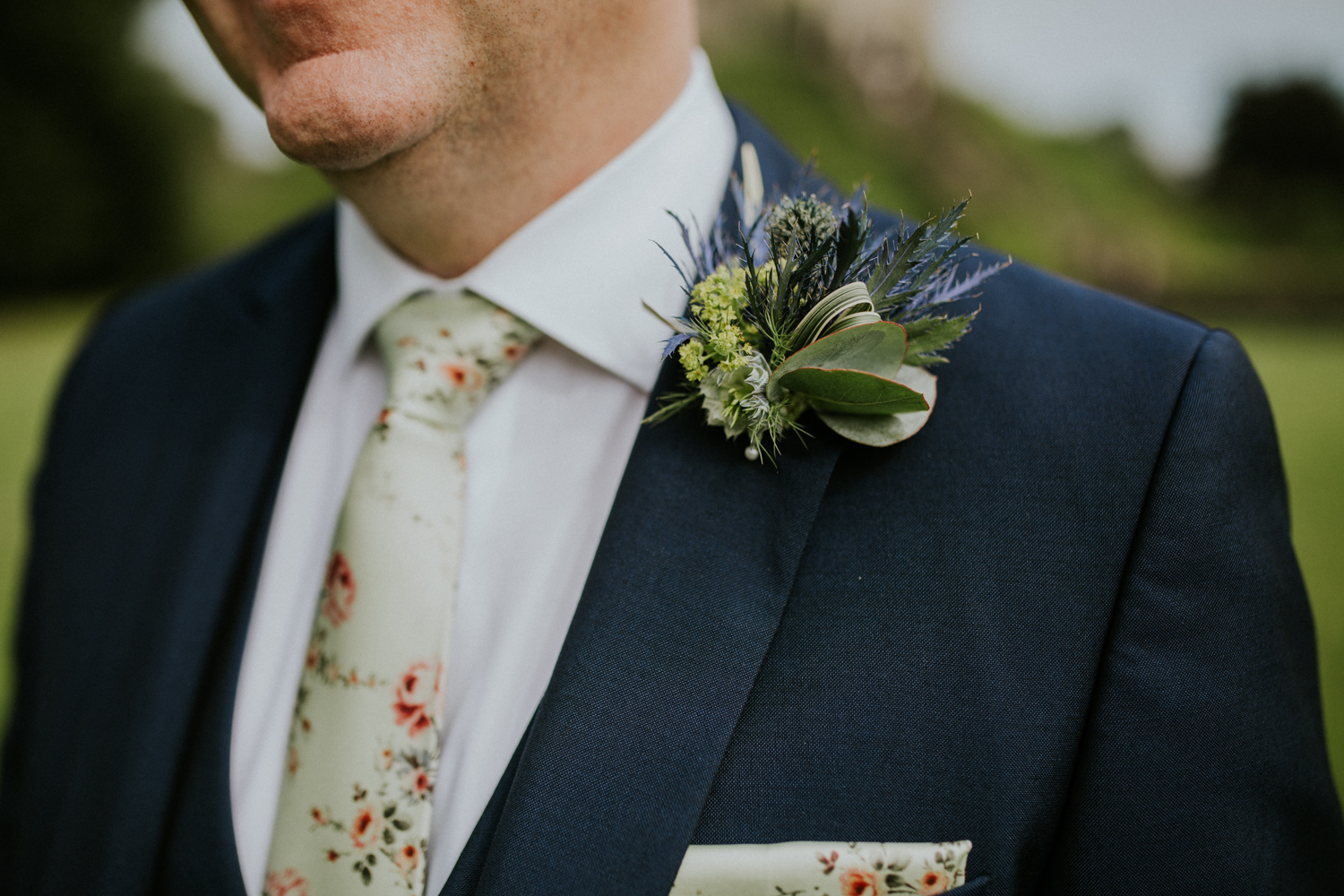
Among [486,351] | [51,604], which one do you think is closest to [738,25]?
[486,351]

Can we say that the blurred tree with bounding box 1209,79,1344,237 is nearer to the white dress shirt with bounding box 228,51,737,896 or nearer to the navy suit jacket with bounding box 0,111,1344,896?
the navy suit jacket with bounding box 0,111,1344,896

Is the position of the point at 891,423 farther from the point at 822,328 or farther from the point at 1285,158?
the point at 1285,158

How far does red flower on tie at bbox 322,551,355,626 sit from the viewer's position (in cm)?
103

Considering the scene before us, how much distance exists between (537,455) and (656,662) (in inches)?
14.2

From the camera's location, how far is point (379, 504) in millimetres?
1058

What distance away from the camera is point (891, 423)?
2.96ft

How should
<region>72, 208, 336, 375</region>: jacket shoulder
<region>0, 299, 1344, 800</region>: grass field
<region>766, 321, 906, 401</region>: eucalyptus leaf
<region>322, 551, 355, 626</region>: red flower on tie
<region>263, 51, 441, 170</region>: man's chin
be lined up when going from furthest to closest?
<region>0, 299, 1344, 800</region>: grass field
<region>72, 208, 336, 375</region>: jacket shoulder
<region>322, 551, 355, 626</region>: red flower on tie
<region>263, 51, 441, 170</region>: man's chin
<region>766, 321, 906, 401</region>: eucalyptus leaf

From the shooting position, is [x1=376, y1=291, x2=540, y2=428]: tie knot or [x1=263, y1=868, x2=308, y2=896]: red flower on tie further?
[x1=376, y1=291, x2=540, y2=428]: tie knot

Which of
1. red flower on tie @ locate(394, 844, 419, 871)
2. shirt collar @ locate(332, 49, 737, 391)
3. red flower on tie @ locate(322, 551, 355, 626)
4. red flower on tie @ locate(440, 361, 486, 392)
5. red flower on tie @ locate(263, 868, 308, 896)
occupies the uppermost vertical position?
shirt collar @ locate(332, 49, 737, 391)

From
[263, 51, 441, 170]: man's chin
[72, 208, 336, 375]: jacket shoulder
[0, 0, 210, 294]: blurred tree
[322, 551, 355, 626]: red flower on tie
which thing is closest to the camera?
[263, 51, 441, 170]: man's chin

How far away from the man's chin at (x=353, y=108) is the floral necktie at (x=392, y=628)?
24cm

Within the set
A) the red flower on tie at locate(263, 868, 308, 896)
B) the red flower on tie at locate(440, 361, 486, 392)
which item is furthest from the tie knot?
the red flower on tie at locate(263, 868, 308, 896)

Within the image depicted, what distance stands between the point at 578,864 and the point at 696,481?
0.44m

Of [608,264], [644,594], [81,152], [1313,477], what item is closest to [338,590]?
[644,594]
